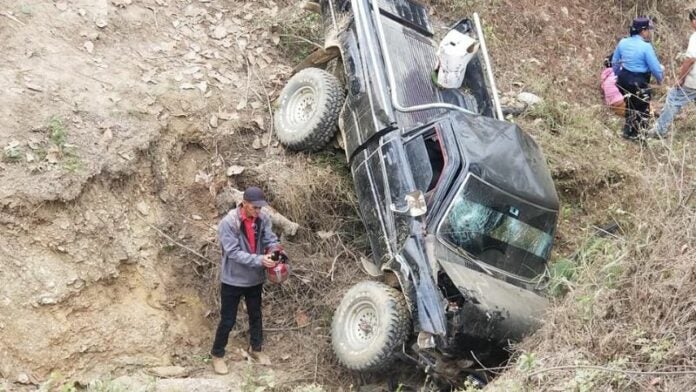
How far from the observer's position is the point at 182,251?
7.14 meters

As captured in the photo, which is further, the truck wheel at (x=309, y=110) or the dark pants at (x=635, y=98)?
the dark pants at (x=635, y=98)

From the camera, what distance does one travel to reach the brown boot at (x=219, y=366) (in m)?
6.40

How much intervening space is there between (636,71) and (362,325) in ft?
18.2

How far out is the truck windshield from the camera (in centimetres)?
631

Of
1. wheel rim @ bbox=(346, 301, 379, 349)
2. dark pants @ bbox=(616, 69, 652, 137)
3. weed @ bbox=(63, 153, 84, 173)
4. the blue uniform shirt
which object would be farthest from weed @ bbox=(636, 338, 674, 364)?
the blue uniform shirt

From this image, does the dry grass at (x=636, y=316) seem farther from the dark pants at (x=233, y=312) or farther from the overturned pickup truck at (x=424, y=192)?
the dark pants at (x=233, y=312)

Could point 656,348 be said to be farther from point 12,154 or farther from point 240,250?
point 12,154

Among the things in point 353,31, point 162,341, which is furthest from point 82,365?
point 353,31

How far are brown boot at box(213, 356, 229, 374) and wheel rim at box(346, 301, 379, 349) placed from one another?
3.43 ft

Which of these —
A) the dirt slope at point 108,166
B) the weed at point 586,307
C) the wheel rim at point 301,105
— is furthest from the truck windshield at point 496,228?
the dirt slope at point 108,166

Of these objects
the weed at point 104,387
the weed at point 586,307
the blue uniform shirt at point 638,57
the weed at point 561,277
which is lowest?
the weed at point 561,277

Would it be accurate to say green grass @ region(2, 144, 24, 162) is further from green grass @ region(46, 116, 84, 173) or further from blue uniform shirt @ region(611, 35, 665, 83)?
blue uniform shirt @ region(611, 35, 665, 83)

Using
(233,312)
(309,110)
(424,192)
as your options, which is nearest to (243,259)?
(233,312)

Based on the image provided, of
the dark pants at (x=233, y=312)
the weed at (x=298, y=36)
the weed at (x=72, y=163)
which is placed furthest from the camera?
the weed at (x=298, y=36)
